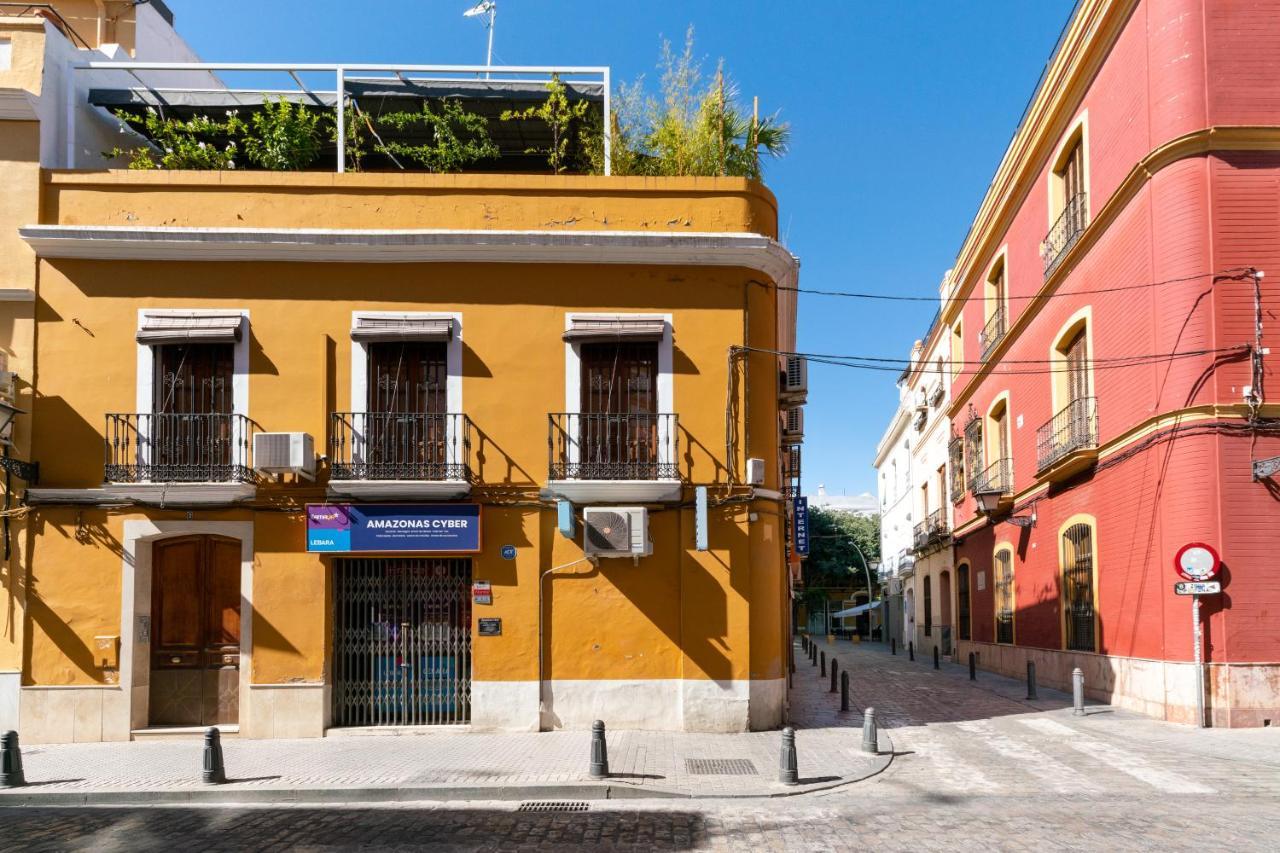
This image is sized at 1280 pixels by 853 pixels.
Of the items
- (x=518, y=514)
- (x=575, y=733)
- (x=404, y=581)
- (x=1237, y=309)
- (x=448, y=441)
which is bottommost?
(x=575, y=733)

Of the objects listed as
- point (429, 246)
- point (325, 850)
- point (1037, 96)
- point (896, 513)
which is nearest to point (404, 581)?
point (429, 246)

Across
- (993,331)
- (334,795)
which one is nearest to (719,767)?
(334,795)

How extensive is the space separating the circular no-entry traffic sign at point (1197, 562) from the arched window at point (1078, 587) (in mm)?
4519

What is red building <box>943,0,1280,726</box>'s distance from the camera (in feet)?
46.5

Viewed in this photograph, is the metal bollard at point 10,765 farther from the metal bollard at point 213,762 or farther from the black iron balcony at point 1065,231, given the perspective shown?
the black iron balcony at point 1065,231

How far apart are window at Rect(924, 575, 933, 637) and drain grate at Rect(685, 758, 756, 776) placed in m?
26.9

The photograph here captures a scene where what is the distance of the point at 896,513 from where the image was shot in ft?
161

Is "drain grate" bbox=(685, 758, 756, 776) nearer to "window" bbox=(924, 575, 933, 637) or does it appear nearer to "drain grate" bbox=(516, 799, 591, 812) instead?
"drain grate" bbox=(516, 799, 591, 812)

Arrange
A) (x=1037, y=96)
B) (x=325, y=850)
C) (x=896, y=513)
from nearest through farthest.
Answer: (x=325, y=850), (x=1037, y=96), (x=896, y=513)

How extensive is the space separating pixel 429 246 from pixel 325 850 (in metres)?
8.18

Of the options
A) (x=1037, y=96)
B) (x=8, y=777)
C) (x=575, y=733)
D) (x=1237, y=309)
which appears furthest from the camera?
(x=1037, y=96)

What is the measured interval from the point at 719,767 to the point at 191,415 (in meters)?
8.18

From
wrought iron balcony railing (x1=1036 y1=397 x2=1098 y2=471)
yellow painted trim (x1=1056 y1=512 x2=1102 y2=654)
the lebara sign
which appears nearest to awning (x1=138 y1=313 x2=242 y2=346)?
the lebara sign

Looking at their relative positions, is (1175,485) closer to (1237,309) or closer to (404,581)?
(1237,309)
